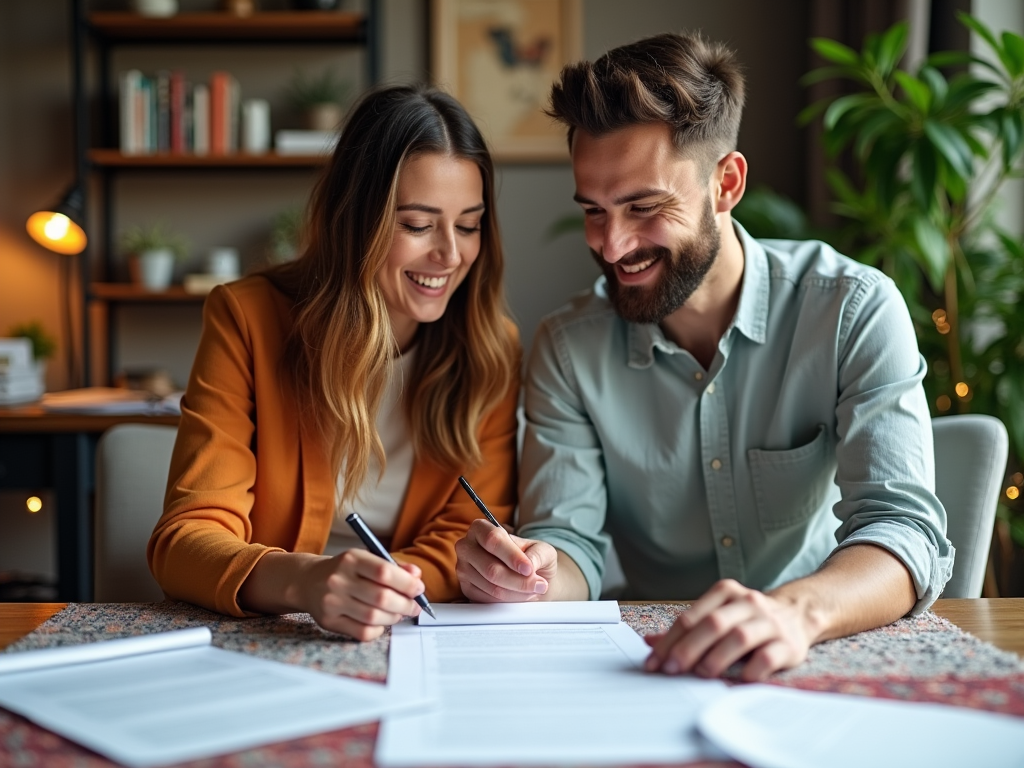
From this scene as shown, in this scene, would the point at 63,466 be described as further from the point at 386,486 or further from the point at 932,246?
the point at 932,246

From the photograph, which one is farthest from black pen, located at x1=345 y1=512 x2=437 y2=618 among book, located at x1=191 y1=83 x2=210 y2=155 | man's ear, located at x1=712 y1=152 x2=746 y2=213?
book, located at x1=191 y1=83 x2=210 y2=155

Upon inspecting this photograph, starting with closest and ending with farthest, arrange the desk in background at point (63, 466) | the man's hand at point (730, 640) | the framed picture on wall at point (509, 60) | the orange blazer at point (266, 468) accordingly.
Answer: the man's hand at point (730, 640) → the orange blazer at point (266, 468) → the desk in background at point (63, 466) → the framed picture on wall at point (509, 60)

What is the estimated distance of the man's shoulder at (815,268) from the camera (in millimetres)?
1499

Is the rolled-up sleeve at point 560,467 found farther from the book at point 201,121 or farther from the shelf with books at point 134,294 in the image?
the book at point 201,121

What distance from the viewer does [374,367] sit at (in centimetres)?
154

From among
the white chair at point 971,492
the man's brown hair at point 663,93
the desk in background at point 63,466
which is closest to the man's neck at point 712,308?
the man's brown hair at point 663,93

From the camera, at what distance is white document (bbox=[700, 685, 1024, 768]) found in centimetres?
71

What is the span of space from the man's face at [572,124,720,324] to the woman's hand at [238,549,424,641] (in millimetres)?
633

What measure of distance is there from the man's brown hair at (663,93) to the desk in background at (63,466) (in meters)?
1.58

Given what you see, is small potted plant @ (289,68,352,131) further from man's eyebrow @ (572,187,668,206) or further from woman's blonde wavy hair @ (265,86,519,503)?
man's eyebrow @ (572,187,668,206)

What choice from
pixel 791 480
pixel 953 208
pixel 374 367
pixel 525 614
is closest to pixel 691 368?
pixel 791 480

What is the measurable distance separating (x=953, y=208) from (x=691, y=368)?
1512 mm

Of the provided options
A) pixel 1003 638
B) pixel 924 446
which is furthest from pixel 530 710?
pixel 924 446

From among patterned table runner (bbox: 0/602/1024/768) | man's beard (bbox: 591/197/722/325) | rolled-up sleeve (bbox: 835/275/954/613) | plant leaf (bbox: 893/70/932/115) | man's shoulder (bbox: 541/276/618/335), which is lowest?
patterned table runner (bbox: 0/602/1024/768)
